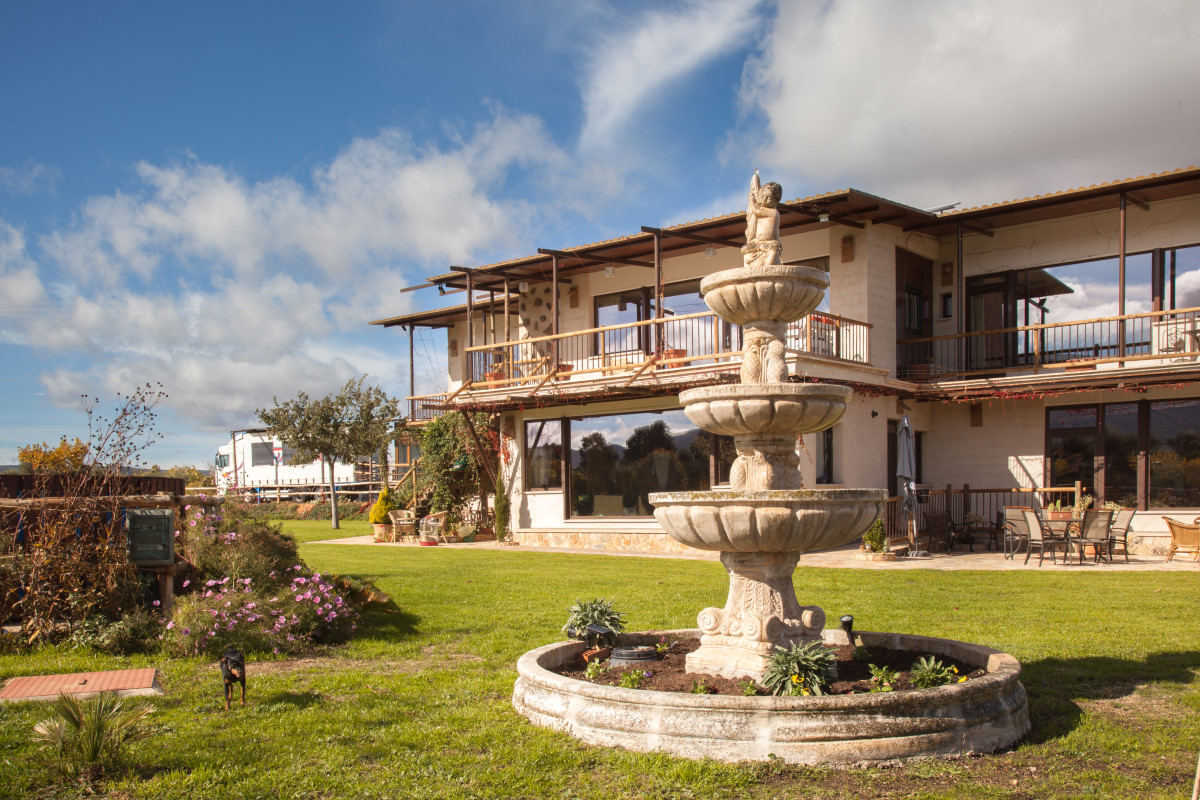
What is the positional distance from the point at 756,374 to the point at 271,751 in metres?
3.76

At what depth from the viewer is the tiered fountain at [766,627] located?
448 cm

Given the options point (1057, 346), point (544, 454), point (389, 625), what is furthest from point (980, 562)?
point (389, 625)

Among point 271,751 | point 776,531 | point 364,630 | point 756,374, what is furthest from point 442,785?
point 364,630

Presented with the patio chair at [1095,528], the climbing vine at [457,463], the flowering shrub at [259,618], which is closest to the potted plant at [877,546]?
the patio chair at [1095,528]

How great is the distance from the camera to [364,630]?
330 inches

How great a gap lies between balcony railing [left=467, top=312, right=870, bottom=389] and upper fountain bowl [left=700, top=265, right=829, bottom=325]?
871 centimetres

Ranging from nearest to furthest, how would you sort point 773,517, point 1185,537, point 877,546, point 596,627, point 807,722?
1. point 807,722
2. point 773,517
3. point 596,627
4. point 1185,537
5. point 877,546

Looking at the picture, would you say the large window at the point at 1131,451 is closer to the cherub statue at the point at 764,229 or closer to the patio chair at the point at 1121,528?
the patio chair at the point at 1121,528

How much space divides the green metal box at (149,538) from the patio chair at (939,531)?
524 inches

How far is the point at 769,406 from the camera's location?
216 inches

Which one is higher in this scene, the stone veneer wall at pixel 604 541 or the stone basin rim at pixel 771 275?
the stone basin rim at pixel 771 275

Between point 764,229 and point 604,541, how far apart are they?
13.6 metres

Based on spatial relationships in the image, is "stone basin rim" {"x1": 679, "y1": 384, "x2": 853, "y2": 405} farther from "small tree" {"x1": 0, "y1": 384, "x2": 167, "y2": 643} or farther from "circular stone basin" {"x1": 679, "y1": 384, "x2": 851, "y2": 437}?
"small tree" {"x1": 0, "y1": 384, "x2": 167, "y2": 643}

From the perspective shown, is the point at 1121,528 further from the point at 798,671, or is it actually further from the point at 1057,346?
the point at 798,671
